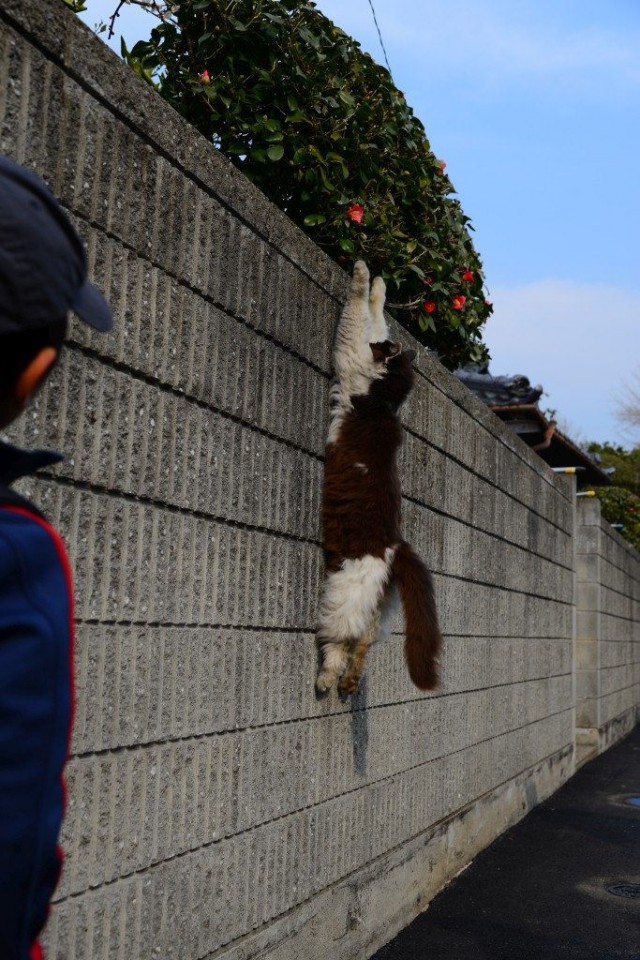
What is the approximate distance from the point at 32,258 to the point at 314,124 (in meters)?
4.35

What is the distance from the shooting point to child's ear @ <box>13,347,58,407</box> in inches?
45.4

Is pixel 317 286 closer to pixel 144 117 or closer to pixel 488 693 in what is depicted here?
pixel 144 117

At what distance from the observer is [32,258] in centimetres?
109

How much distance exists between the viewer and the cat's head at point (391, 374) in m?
4.32

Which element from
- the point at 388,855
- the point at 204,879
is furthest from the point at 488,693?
the point at 204,879

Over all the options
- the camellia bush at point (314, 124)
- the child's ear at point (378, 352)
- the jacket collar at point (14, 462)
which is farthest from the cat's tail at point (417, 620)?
the jacket collar at point (14, 462)

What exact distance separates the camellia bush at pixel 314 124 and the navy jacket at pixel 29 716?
4133mm

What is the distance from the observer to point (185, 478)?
3051 millimetres

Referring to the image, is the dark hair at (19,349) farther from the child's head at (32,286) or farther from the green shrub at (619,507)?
the green shrub at (619,507)

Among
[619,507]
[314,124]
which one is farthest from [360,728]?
[619,507]

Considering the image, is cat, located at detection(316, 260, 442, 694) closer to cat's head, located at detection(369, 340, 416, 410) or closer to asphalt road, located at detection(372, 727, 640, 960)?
cat's head, located at detection(369, 340, 416, 410)

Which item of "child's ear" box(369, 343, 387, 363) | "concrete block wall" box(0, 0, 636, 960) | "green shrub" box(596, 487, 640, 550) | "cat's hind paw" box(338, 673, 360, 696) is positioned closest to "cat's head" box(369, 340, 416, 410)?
"child's ear" box(369, 343, 387, 363)

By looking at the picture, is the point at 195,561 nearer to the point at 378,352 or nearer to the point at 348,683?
the point at 348,683

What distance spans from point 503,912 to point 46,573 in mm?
4955
